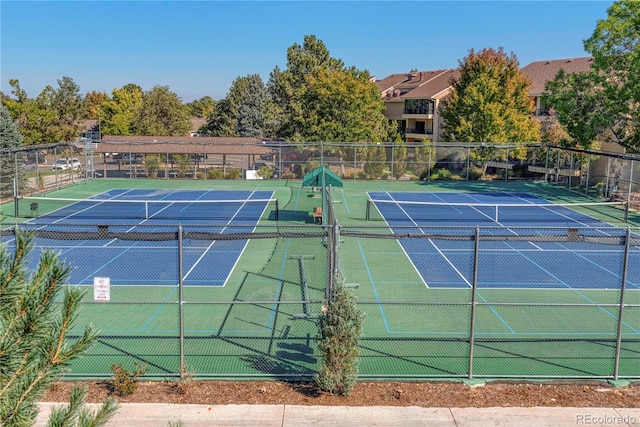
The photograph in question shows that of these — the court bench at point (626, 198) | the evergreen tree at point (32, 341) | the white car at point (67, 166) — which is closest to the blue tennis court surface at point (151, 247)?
the evergreen tree at point (32, 341)

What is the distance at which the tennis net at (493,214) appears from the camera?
2659 centimetres

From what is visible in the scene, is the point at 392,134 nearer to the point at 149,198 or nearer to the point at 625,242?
the point at 149,198

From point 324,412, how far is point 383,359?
Result: 248 centimetres

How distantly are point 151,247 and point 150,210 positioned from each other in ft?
29.4

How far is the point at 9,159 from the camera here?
3409 centimetres

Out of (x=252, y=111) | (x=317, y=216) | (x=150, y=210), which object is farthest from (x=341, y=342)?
(x=252, y=111)

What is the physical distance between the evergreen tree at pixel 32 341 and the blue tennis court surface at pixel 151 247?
18.6ft

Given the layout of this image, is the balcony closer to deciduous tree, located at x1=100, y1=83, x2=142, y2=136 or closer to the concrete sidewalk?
deciduous tree, located at x1=100, y1=83, x2=142, y2=136

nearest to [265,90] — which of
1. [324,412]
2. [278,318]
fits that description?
[278,318]

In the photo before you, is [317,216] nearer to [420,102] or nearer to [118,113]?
[420,102]

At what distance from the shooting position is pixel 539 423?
8.42 metres

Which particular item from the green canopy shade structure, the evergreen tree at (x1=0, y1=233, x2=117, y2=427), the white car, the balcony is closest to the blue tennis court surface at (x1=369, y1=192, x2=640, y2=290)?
the green canopy shade structure

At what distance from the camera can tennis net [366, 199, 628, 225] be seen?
26.6 metres

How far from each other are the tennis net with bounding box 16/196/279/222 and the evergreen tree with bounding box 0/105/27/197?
2.42 metres
